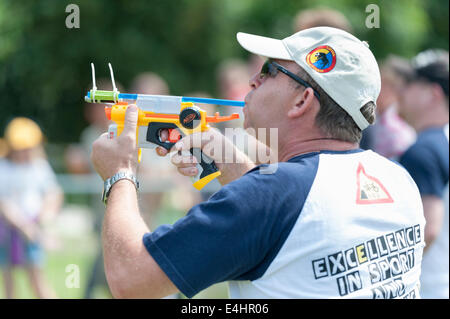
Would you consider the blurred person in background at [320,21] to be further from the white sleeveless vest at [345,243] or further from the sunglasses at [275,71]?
the white sleeveless vest at [345,243]

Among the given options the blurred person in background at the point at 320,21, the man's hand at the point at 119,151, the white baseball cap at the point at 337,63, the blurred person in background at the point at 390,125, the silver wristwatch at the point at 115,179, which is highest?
the blurred person in background at the point at 320,21

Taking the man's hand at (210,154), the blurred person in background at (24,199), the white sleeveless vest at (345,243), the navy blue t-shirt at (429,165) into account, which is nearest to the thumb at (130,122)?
the man's hand at (210,154)

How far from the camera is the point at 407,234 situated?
2.12 metres

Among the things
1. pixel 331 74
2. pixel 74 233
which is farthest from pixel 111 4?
pixel 331 74

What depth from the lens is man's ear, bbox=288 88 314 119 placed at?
6.98 ft

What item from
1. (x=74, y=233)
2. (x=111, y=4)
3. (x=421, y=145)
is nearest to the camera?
(x=421, y=145)

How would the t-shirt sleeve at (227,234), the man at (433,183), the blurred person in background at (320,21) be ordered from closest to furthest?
1. the t-shirt sleeve at (227,234)
2. the man at (433,183)
3. the blurred person in background at (320,21)

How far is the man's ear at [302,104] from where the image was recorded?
2.13 meters

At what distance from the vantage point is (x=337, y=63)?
212 centimetres

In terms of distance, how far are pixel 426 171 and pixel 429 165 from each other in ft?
0.13

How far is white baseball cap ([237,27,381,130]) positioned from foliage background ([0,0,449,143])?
15.2m

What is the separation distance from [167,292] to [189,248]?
172 mm

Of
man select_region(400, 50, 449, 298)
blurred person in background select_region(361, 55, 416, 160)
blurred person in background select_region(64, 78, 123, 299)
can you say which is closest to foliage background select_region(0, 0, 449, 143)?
blurred person in background select_region(64, 78, 123, 299)
